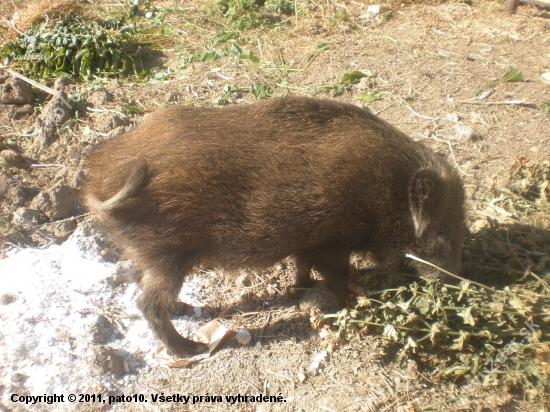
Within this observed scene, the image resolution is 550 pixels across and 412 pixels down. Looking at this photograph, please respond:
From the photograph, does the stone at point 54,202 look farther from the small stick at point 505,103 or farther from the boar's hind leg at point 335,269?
the small stick at point 505,103

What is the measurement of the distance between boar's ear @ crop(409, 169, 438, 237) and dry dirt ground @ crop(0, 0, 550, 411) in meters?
0.96

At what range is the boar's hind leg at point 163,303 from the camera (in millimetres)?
3656

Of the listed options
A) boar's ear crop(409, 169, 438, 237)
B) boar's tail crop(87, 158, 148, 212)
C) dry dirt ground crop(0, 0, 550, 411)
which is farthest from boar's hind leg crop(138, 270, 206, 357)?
boar's ear crop(409, 169, 438, 237)

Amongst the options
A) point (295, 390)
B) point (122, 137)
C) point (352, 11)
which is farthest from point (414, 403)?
point (352, 11)

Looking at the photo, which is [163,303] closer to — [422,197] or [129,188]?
[129,188]

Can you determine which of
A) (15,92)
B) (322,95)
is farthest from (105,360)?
(322,95)

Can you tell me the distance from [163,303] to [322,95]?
3485 millimetres

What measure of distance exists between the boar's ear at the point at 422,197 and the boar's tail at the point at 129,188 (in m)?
1.92

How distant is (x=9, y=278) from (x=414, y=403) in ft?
10.7

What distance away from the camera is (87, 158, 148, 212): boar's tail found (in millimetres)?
3227

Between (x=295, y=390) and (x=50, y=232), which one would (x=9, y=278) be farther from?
(x=295, y=390)

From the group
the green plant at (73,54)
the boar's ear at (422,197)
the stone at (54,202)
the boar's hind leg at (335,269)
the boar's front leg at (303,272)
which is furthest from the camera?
the green plant at (73,54)

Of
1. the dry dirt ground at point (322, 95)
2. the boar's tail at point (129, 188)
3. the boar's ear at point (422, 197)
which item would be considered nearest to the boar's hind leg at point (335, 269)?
the dry dirt ground at point (322, 95)

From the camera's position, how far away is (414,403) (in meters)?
3.48
